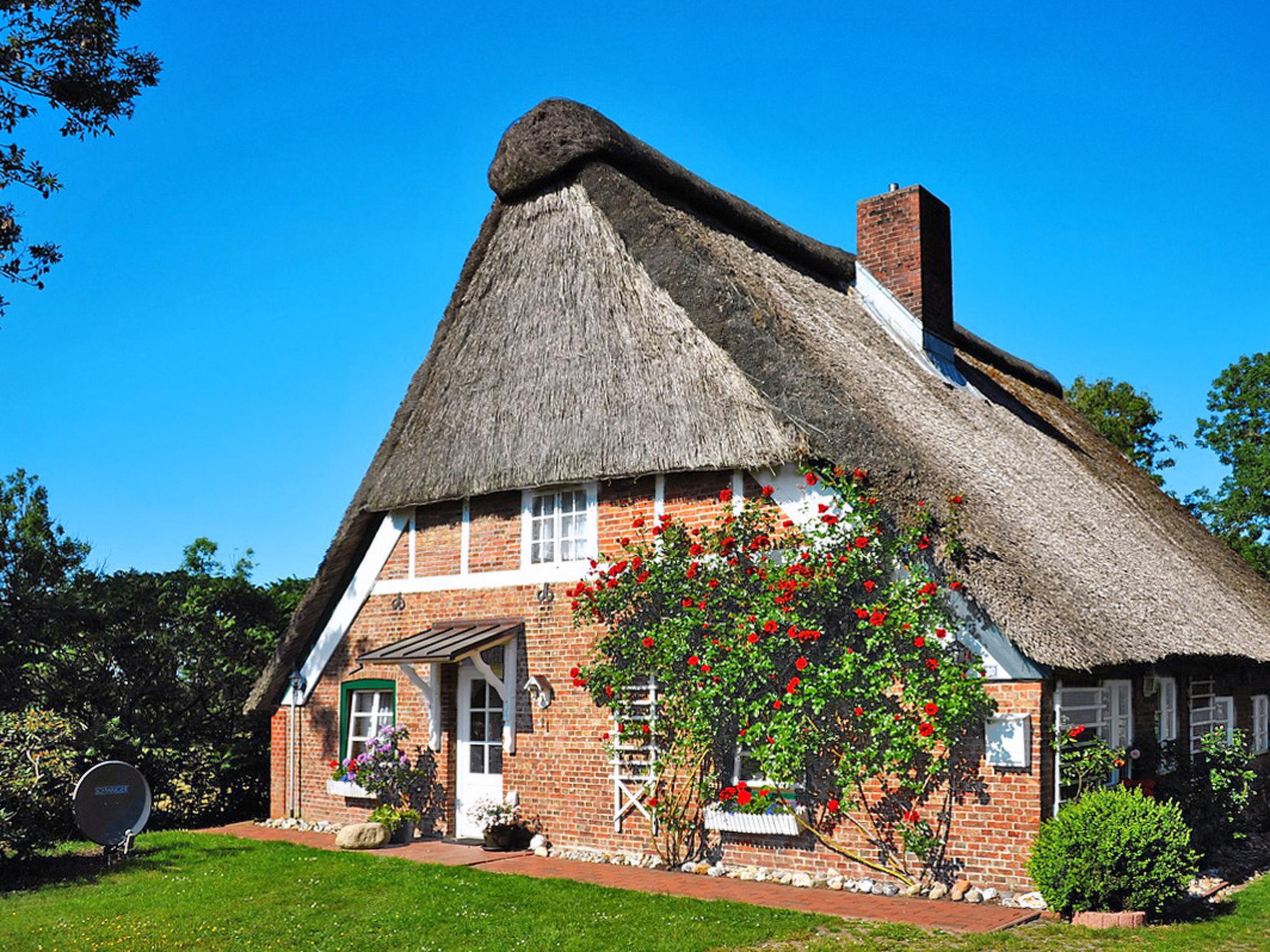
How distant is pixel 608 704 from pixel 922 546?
11.8ft

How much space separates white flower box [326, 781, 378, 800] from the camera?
13.8m

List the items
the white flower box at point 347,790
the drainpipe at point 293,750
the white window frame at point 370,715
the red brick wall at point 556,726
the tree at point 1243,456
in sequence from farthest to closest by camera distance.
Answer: the tree at point 1243,456 → the drainpipe at point 293,750 → the white window frame at point 370,715 → the white flower box at point 347,790 → the red brick wall at point 556,726

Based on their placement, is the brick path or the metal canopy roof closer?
the brick path

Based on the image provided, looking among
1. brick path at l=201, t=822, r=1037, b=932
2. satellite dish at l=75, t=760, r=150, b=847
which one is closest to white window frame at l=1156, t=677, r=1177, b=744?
brick path at l=201, t=822, r=1037, b=932

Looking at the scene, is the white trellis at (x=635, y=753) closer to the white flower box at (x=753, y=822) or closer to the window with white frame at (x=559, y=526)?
the white flower box at (x=753, y=822)

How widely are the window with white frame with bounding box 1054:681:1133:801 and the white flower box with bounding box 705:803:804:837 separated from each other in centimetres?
235

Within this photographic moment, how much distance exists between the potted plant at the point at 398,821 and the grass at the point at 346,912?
1003 millimetres

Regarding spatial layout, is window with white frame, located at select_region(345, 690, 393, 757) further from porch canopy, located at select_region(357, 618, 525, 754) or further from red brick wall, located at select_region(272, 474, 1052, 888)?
porch canopy, located at select_region(357, 618, 525, 754)

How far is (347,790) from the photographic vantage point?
14.1 m

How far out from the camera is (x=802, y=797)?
10.5 meters

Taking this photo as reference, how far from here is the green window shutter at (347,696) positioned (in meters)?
14.1

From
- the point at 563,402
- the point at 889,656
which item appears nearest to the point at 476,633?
the point at 563,402

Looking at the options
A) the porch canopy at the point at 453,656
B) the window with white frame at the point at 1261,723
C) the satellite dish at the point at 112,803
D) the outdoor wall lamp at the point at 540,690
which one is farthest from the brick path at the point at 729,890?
the window with white frame at the point at 1261,723

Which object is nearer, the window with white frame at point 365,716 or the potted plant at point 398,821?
the potted plant at point 398,821
